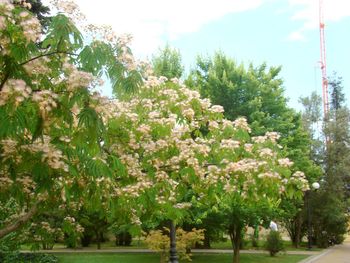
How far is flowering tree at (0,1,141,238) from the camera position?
15.2ft

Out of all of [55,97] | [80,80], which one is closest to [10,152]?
[55,97]

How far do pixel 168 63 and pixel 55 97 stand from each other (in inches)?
776

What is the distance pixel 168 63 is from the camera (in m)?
24.2

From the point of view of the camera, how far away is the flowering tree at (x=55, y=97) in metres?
4.64

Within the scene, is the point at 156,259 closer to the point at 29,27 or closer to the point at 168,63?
the point at 168,63

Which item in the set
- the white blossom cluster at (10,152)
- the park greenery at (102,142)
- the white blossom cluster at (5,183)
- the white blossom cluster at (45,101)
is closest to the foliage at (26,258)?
the park greenery at (102,142)

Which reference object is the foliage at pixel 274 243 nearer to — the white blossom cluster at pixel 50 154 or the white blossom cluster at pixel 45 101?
the white blossom cluster at pixel 50 154

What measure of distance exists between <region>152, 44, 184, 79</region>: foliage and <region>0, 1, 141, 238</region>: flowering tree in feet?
A: 57.3

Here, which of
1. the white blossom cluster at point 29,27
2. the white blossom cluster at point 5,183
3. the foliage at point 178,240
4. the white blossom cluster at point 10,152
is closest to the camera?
the white blossom cluster at point 29,27

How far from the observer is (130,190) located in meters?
7.25

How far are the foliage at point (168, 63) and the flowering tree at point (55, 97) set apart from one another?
687 inches

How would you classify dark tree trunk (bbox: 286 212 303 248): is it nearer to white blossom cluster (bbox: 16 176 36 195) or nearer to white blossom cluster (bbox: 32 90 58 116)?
white blossom cluster (bbox: 16 176 36 195)

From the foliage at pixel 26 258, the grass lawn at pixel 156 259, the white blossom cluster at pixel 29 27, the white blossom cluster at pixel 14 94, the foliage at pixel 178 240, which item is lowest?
the grass lawn at pixel 156 259

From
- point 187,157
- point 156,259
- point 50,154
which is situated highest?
point 187,157
